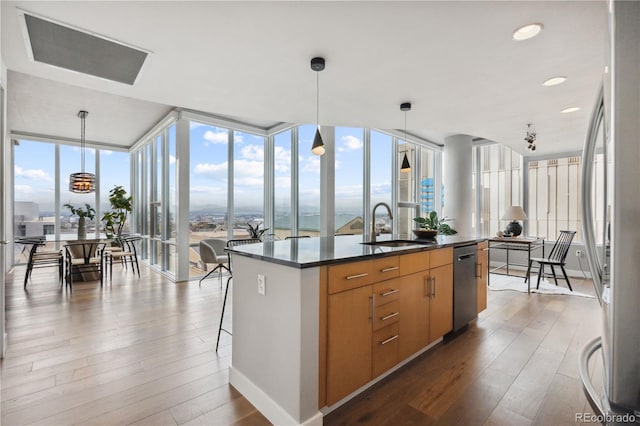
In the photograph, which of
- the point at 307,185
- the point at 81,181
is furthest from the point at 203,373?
the point at 81,181

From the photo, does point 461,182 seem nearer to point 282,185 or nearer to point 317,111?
point 282,185

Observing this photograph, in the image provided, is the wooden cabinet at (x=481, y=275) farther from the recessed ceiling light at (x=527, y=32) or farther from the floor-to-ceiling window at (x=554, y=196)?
the floor-to-ceiling window at (x=554, y=196)

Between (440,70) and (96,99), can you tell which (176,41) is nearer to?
(440,70)

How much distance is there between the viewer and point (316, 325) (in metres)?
1.65

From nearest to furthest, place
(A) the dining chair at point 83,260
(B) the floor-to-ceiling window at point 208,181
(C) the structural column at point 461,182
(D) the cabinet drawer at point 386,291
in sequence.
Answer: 1. (D) the cabinet drawer at point 386,291
2. (A) the dining chair at point 83,260
3. (B) the floor-to-ceiling window at point 208,181
4. (C) the structural column at point 461,182

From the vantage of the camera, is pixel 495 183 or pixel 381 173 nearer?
→ pixel 381 173

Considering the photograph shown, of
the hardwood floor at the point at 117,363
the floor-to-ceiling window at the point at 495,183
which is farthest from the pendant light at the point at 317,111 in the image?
the floor-to-ceiling window at the point at 495,183

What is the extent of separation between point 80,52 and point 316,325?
2668 mm

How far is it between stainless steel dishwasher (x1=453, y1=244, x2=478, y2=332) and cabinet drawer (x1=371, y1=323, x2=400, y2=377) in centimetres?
104

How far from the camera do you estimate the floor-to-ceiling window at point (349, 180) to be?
5918mm

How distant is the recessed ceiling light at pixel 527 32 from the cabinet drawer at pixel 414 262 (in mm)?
1700

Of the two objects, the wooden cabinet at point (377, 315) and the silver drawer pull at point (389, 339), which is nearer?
the wooden cabinet at point (377, 315)

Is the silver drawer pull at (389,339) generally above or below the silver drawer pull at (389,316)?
below

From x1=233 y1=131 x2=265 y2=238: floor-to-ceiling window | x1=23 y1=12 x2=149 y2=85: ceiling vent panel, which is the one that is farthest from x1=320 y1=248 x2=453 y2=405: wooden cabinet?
x1=233 y1=131 x2=265 y2=238: floor-to-ceiling window
